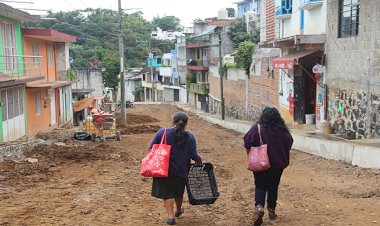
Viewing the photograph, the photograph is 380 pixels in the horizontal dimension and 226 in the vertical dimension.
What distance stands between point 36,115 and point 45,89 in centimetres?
234

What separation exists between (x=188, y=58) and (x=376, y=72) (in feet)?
146

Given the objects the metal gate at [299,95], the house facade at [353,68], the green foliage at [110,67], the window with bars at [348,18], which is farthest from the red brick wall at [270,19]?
the green foliage at [110,67]

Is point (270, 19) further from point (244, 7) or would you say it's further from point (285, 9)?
point (244, 7)

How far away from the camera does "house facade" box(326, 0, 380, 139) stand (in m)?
13.5

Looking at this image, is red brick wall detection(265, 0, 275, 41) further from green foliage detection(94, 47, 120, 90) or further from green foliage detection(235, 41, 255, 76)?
green foliage detection(94, 47, 120, 90)

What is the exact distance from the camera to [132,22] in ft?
285

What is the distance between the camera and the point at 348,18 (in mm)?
15406

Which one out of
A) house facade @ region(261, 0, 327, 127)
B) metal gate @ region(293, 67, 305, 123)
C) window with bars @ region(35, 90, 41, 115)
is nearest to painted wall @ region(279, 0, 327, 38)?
house facade @ region(261, 0, 327, 127)

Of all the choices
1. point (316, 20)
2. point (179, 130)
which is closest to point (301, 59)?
point (316, 20)

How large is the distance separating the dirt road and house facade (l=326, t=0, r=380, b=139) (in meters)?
2.69

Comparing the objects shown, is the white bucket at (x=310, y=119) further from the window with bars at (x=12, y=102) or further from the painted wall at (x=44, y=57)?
the painted wall at (x=44, y=57)

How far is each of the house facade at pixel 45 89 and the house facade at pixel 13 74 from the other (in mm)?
830

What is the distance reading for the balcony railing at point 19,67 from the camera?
697 inches

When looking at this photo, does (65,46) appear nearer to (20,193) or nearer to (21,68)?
(21,68)
